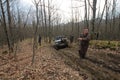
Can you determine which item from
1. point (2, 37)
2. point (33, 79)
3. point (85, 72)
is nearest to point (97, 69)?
point (85, 72)

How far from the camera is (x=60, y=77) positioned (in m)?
8.09

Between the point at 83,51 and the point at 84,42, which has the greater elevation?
the point at 84,42

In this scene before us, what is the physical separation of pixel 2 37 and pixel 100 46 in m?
30.8

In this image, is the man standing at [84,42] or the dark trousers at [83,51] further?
the dark trousers at [83,51]

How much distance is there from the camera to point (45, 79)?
26.8 ft

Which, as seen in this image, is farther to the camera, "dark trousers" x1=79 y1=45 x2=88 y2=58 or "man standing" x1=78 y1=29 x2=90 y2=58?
"dark trousers" x1=79 y1=45 x2=88 y2=58

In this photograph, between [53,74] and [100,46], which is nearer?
[53,74]

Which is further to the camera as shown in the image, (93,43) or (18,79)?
(93,43)

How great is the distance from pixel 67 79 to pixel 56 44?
13.5 metres

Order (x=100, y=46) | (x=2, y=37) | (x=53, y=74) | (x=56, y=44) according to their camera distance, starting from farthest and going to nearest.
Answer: (x=2, y=37) → (x=56, y=44) → (x=100, y=46) → (x=53, y=74)

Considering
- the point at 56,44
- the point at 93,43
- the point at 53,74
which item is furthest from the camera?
the point at 56,44

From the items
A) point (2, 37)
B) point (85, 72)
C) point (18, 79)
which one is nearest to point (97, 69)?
point (85, 72)

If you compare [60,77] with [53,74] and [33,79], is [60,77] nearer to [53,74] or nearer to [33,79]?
[53,74]

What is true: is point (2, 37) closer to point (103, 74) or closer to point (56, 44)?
point (56, 44)
